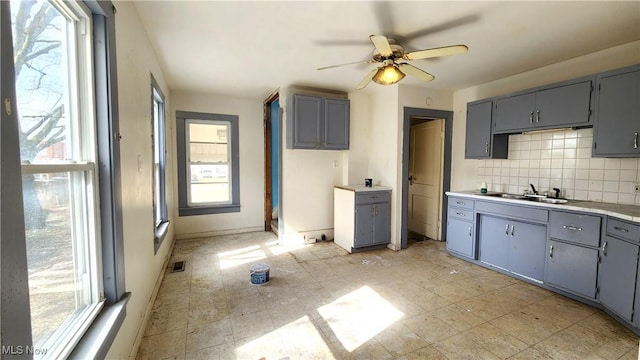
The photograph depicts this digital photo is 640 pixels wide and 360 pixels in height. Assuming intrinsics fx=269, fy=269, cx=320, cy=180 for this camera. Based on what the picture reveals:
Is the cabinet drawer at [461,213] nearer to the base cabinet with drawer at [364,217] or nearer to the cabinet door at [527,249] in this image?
the cabinet door at [527,249]

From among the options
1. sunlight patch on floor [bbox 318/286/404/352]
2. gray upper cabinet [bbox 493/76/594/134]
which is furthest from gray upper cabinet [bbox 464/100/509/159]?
sunlight patch on floor [bbox 318/286/404/352]

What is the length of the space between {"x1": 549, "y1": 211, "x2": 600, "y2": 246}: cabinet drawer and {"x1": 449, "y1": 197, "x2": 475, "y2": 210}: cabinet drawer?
0.86m

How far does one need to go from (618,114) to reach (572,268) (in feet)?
4.77

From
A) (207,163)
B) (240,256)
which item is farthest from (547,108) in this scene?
(207,163)

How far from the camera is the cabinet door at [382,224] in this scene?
4.00 metres

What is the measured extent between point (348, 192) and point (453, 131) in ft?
6.61

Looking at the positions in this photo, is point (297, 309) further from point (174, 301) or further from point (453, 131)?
point (453, 131)

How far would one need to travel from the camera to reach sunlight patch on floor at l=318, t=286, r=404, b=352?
2.04m

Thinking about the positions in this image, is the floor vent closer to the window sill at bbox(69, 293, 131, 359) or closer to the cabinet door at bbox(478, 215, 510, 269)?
the window sill at bbox(69, 293, 131, 359)

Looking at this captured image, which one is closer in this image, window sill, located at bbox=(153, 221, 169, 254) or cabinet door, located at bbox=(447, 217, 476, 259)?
window sill, located at bbox=(153, 221, 169, 254)

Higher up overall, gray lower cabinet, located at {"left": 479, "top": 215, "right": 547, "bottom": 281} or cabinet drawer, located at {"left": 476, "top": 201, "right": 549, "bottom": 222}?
cabinet drawer, located at {"left": 476, "top": 201, "right": 549, "bottom": 222}

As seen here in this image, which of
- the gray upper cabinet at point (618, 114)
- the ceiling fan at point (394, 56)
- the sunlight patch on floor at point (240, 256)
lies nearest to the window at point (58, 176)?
the ceiling fan at point (394, 56)

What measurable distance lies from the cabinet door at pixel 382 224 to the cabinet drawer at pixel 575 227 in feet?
6.21

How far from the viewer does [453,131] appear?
171 inches
